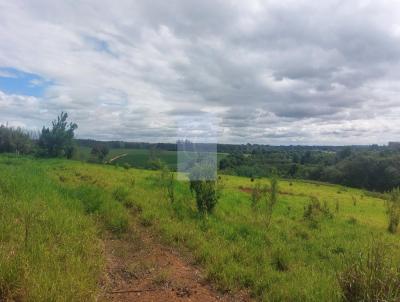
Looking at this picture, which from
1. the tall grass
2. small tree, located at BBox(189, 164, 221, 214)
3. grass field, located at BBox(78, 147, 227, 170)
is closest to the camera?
the tall grass

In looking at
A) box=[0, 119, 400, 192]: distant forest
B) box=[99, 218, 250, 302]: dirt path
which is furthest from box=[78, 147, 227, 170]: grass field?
box=[99, 218, 250, 302]: dirt path

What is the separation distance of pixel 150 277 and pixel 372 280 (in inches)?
126

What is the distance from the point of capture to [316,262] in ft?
22.9

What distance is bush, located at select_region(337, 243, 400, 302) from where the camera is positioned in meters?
3.75

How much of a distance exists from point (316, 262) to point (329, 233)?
156 inches

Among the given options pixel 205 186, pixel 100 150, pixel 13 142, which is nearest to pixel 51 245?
pixel 205 186

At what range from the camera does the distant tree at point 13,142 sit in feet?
172

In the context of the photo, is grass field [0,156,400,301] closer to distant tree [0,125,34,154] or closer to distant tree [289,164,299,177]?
distant tree [0,125,34,154]

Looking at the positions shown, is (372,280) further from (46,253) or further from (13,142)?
(13,142)

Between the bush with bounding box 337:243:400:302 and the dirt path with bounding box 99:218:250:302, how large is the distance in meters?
1.61

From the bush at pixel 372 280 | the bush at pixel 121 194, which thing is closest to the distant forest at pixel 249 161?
the bush at pixel 121 194

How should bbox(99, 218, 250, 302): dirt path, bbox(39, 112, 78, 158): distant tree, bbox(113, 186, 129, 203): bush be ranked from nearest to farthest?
bbox(99, 218, 250, 302): dirt path, bbox(113, 186, 129, 203): bush, bbox(39, 112, 78, 158): distant tree

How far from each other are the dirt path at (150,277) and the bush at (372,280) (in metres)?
1.61

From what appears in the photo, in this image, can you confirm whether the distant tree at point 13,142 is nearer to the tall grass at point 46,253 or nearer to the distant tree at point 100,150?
the distant tree at point 100,150
